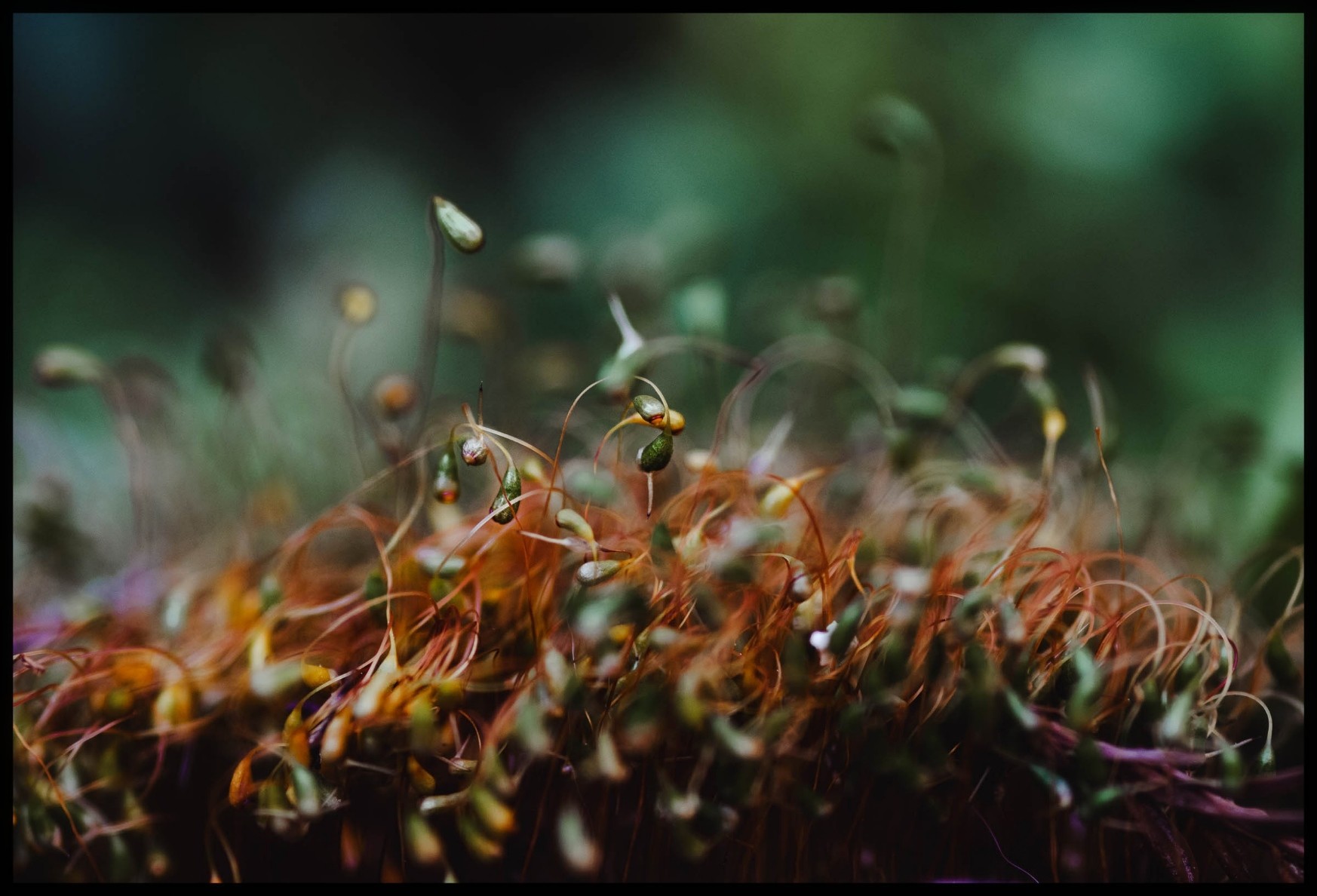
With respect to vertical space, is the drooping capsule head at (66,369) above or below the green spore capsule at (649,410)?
below

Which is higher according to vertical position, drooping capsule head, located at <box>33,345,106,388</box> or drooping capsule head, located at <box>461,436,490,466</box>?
drooping capsule head, located at <box>461,436,490,466</box>

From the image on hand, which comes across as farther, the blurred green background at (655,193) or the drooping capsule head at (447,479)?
the blurred green background at (655,193)

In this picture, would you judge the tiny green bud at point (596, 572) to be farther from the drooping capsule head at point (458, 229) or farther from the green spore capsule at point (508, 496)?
the drooping capsule head at point (458, 229)

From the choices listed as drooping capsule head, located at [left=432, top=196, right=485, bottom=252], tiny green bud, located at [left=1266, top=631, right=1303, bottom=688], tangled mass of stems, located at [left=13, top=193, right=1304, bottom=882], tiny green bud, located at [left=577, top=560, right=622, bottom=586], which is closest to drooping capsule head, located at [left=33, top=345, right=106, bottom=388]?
tangled mass of stems, located at [left=13, top=193, right=1304, bottom=882]

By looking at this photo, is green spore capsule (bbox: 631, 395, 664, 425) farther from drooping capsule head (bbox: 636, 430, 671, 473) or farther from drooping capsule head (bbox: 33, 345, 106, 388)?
drooping capsule head (bbox: 33, 345, 106, 388)

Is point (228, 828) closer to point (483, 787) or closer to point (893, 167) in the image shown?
point (483, 787)

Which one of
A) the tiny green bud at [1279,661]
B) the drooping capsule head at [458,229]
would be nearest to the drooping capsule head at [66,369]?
the drooping capsule head at [458,229]

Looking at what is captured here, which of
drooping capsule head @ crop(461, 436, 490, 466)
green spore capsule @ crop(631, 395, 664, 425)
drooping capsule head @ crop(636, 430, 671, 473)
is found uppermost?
green spore capsule @ crop(631, 395, 664, 425)
